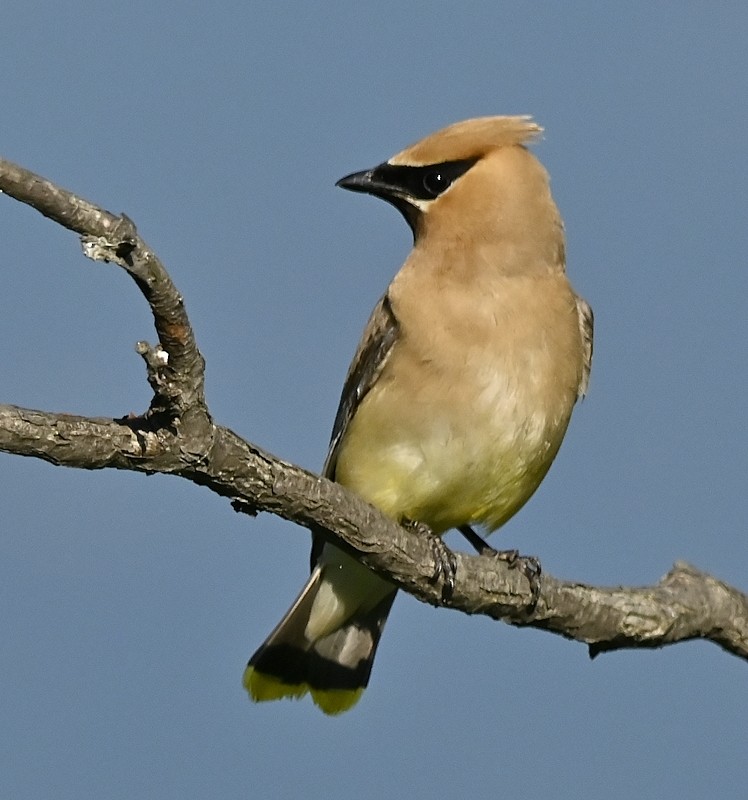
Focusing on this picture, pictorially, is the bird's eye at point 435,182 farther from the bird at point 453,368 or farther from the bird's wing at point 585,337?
the bird's wing at point 585,337

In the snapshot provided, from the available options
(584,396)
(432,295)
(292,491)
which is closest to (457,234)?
(432,295)

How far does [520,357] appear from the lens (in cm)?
604

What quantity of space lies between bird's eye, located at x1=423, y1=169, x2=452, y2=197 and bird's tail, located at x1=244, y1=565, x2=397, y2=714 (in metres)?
1.84

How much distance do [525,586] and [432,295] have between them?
132 centimetres

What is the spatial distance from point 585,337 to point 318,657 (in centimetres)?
199

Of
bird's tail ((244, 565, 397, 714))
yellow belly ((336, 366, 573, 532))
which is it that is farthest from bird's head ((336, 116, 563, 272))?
bird's tail ((244, 565, 397, 714))

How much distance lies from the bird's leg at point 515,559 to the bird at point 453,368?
128 millimetres

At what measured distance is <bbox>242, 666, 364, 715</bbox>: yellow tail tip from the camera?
6.92m

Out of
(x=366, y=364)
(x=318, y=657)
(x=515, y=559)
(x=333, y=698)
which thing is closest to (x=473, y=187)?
(x=366, y=364)

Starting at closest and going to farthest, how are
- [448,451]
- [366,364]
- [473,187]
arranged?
1. [448,451]
2. [366,364]
3. [473,187]

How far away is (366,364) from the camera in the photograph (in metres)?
6.32

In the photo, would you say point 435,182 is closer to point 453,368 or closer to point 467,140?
point 467,140

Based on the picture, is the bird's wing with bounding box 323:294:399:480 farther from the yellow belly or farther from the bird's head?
the bird's head

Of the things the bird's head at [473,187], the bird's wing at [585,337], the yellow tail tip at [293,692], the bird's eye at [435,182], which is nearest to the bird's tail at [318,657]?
the yellow tail tip at [293,692]
